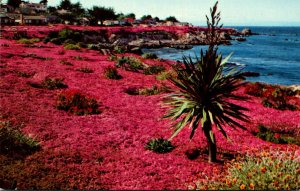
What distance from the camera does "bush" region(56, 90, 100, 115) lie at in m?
15.7

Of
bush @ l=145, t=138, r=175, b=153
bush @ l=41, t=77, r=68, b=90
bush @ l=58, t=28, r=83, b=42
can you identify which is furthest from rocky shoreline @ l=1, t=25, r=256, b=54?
bush @ l=145, t=138, r=175, b=153

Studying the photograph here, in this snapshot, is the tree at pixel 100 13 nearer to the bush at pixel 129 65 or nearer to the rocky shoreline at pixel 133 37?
the rocky shoreline at pixel 133 37

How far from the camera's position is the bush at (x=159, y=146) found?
38.0 feet

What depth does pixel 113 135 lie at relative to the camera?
12969 mm

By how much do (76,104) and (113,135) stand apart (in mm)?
4352

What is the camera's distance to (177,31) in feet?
319

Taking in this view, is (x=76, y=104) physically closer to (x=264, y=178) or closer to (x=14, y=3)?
(x=264, y=178)

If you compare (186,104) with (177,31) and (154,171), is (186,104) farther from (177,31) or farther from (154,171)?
(177,31)

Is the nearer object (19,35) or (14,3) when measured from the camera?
(19,35)

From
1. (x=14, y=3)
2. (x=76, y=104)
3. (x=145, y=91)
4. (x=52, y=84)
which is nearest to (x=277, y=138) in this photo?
(x=76, y=104)

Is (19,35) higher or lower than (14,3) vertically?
lower

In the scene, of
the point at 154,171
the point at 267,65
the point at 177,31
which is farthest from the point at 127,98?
the point at 177,31

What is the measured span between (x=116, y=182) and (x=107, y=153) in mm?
2123

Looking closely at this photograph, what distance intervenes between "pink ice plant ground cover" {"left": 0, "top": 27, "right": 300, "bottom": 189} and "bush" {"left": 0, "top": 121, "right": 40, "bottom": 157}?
46 cm
